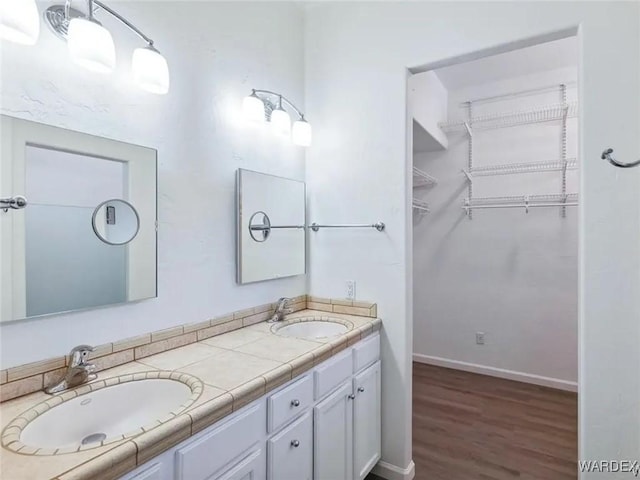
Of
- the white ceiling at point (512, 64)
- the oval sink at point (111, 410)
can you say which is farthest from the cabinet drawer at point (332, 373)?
the white ceiling at point (512, 64)

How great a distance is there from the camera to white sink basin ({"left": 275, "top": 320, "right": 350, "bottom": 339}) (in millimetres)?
2090

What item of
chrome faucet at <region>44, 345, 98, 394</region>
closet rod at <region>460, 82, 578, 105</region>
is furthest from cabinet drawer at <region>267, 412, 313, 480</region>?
closet rod at <region>460, 82, 578, 105</region>

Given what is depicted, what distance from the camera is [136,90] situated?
144 centimetres

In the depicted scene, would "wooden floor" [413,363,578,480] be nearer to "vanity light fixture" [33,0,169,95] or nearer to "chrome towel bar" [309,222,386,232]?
"chrome towel bar" [309,222,386,232]

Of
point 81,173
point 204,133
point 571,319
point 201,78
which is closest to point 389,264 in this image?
point 204,133

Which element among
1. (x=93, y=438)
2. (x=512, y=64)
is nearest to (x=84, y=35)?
(x=93, y=438)

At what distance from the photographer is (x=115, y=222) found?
1.35 metres

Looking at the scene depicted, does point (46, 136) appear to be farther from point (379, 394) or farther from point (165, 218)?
point (379, 394)

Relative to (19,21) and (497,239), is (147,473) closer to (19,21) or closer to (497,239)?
(19,21)

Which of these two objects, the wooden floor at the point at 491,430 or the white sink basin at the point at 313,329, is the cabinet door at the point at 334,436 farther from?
the wooden floor at the point at 491,430

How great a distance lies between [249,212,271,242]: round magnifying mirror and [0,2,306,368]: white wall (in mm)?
140

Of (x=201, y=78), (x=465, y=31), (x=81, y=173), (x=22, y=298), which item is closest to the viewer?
(x=22, y=298)

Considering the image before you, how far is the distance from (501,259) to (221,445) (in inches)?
124

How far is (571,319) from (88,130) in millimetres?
3764
